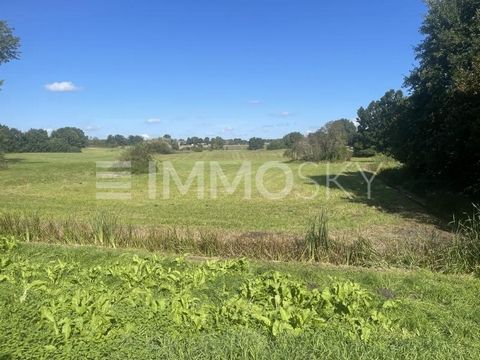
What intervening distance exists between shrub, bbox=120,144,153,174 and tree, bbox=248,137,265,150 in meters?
72.4

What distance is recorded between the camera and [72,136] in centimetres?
9719

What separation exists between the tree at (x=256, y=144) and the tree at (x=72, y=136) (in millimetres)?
41565

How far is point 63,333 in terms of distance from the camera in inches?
A: 162

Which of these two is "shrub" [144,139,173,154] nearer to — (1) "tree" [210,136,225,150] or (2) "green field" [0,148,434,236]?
(2) "green field" [0,148,434,236]

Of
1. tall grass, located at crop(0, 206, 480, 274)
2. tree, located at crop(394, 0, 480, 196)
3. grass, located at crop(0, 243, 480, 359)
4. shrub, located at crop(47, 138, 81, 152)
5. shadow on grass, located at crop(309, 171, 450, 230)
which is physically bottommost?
shadow on grass, located at crop(309, 171, 450, 230)

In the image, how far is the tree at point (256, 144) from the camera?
4471 inches

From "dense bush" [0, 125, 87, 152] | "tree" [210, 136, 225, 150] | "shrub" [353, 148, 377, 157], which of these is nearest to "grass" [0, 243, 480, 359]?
"shrub" [353, 148, 377, 157]

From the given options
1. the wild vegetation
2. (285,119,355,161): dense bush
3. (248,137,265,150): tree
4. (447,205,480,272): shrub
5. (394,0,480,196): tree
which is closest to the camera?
the wild vegetation

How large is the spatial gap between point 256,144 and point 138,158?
75.9 m

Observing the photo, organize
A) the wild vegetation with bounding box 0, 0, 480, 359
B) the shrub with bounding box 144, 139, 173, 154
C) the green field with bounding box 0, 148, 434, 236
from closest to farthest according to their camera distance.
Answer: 1. the wild vegetation with bounding box 0, 0, 480, 359
2. the green field with bounding box 0, 148, 434, 236
3. the shrub with bounding box 144, 139, 173, 154

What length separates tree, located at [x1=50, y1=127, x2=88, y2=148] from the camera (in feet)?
313

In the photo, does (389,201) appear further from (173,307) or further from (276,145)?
(276,145)

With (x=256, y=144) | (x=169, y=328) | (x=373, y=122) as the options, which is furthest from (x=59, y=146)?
(x=169, y=328)

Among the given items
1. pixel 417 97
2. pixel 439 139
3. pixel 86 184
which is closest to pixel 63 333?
pixel 439 139
